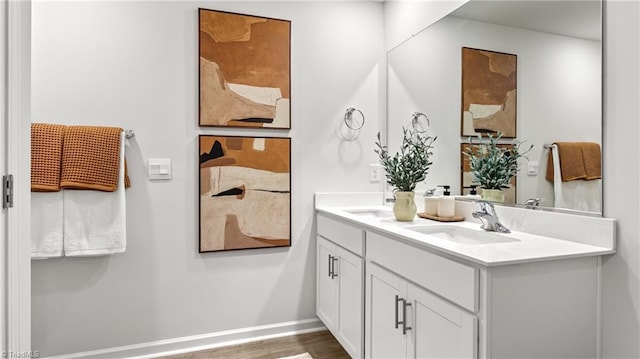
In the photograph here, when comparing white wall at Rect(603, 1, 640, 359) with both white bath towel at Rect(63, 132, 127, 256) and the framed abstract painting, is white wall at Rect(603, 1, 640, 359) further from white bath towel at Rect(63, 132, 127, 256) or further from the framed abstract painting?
white bath towel at Rect(63, 132, 127, 256)

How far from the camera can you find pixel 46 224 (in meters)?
1.94

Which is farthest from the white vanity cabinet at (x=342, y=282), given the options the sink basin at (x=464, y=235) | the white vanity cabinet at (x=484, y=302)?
the sink basin at (x=464, y=235)

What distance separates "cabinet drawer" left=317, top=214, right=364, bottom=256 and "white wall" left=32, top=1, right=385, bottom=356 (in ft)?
0.52

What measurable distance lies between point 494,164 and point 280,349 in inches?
65.9

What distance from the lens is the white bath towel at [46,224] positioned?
6.30ft

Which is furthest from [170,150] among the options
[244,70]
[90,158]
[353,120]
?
[353,120]

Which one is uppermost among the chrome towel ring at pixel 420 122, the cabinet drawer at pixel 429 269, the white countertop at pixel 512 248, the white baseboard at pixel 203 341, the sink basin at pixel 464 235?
the chrome towel ring at pixel 420 122

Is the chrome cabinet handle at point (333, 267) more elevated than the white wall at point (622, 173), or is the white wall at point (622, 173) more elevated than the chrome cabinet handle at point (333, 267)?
the white wall at point (622, 173)

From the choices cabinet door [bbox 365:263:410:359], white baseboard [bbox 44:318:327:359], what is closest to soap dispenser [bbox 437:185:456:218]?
cabinet door [bbox 365:263:410:359]

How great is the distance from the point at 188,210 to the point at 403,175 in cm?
133

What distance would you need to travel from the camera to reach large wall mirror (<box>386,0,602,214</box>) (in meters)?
1.40

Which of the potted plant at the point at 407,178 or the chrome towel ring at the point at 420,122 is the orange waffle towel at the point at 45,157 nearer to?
the potted plant at the point at 407,178

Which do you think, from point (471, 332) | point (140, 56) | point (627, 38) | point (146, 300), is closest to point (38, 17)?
point (140, 56)

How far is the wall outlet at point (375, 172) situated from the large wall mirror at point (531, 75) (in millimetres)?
444
